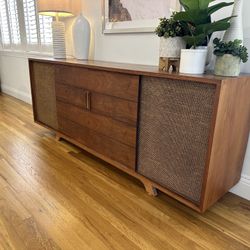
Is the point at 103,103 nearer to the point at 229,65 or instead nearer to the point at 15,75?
the point at 229,65

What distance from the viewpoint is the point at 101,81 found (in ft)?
5.13

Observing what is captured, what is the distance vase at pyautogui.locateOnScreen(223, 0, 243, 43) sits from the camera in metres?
1.13

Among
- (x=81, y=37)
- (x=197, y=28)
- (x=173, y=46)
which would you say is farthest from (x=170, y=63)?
(x=81, y=37)

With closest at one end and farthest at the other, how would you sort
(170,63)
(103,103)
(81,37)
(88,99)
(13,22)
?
(170,63) < (103,103) < (88,99) < (81,37) < (13,22)

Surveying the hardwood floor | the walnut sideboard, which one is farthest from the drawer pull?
the hardwood floor

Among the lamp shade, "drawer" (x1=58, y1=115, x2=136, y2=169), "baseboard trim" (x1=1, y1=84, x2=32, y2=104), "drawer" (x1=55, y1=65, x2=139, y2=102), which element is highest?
the lamp shade

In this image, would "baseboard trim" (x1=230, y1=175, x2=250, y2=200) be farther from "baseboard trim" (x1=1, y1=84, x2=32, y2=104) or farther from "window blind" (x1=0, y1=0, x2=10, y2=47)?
"window blind" (x1=0, y1=0, x2=10, y2=47)

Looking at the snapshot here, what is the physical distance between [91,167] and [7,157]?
2.37 feet

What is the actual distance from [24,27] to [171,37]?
9.34 feet

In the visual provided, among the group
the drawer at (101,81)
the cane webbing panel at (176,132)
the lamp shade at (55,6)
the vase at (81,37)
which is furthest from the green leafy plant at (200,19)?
the lamp shade at (55,6)

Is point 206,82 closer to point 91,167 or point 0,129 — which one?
point 91,167

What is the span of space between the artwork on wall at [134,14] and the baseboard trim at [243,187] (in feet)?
3.86

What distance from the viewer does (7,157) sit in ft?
6.36

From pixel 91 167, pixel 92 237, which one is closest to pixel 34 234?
pixel 92 237
